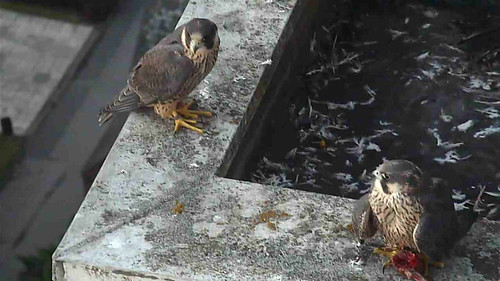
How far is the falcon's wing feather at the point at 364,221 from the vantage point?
283 centimetres

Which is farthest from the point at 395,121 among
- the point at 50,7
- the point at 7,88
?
the point at 50,7

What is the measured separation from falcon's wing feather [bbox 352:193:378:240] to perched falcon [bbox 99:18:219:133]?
0.73m

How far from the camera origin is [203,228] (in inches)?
115

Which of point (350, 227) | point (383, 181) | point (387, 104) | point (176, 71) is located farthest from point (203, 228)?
point (387, 104)

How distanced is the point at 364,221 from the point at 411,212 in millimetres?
143

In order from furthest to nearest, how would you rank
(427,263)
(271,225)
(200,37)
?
(200,37), (271,225), (427,263)

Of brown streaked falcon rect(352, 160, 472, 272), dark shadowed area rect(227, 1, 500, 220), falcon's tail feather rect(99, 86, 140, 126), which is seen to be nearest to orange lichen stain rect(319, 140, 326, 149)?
dark shadowed area rect(227, 1, 500, 220)

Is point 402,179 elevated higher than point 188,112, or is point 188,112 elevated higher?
point 402,179

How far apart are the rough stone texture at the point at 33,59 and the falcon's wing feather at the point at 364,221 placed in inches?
250

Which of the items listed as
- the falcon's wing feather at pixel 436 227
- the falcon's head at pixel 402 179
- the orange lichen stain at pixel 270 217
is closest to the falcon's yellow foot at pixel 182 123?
the orange lichen stain at pixel 270 217

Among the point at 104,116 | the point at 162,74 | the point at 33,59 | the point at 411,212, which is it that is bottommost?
the point at 33,59

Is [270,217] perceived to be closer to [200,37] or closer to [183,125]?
[183,125]

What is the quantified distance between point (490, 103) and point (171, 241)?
5.70 feet

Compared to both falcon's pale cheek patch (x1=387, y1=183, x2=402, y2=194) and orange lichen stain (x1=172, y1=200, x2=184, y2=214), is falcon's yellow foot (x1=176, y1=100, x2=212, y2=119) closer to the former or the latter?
orange lichen stain (x1=172, y1=200, x2=184, y2=214)
